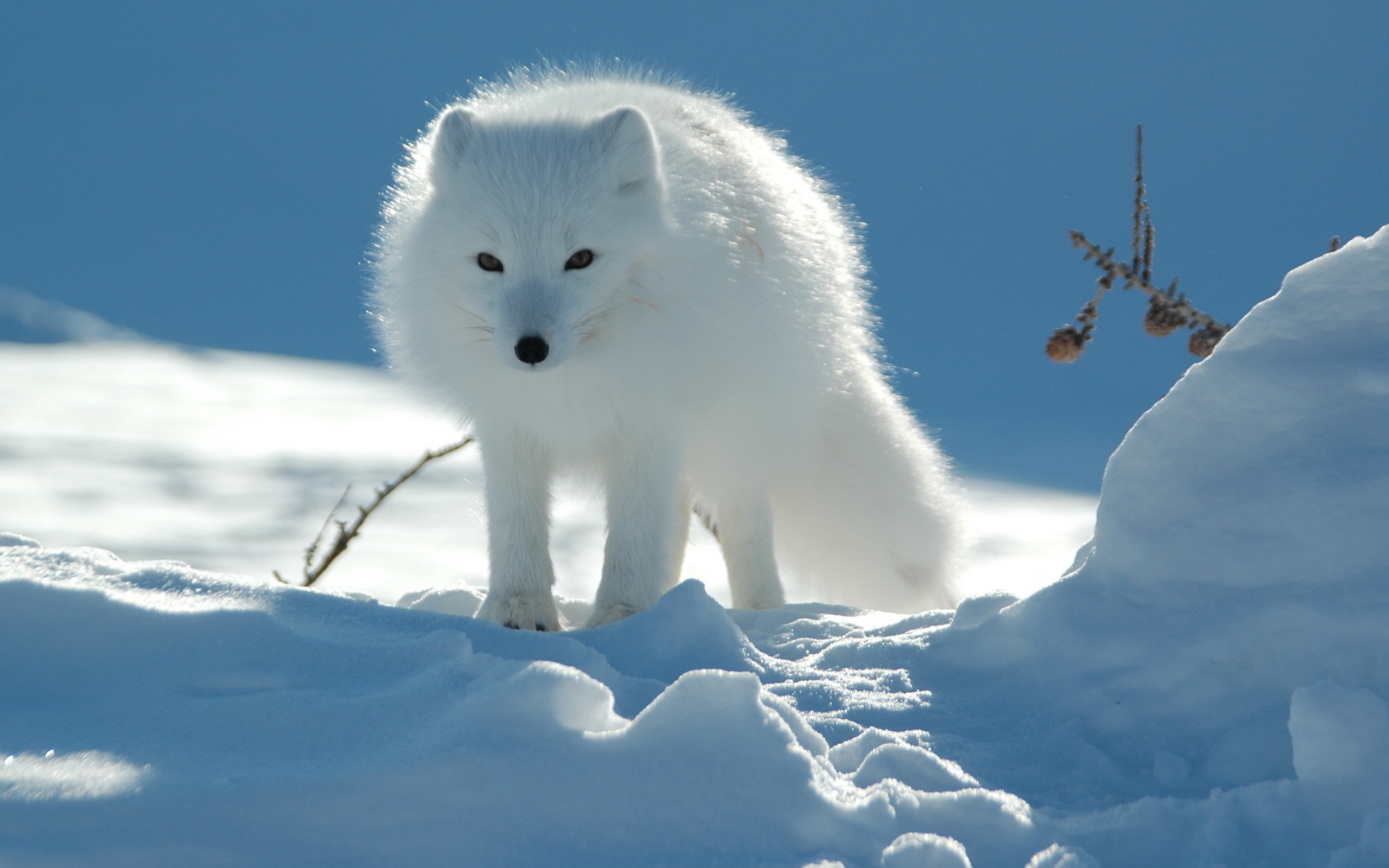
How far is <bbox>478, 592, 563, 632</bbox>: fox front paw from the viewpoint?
3.03 metres

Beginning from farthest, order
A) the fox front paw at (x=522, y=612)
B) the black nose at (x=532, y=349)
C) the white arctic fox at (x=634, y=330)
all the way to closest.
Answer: the fox front paw at (x=522, y=612) < the white arctic fox at (x=634, y=330) < the black nose at (x=532, y=349)

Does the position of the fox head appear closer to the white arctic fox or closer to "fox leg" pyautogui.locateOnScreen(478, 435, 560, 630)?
the white arctic fox

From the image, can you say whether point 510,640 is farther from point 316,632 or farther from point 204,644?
point 204,644

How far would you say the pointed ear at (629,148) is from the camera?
2830mm

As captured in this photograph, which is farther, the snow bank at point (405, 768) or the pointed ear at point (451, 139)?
the pointed ear at point (451, 139)

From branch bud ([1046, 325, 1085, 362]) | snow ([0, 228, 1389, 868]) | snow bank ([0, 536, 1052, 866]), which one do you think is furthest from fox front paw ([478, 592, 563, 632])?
branch bud ([1046, 325, 1085, 362])

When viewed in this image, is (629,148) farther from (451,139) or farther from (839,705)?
(839,705)

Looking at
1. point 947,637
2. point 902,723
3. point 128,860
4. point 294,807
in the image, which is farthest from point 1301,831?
point 128,860

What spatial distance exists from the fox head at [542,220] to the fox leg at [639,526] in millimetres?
455

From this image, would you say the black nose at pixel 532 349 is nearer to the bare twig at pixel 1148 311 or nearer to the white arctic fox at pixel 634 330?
the white arctic fox at pixel 634 330

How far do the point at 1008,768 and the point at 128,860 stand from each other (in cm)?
133

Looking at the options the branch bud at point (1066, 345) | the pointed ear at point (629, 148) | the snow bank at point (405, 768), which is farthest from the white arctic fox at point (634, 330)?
the snow bank at point (405, 768)

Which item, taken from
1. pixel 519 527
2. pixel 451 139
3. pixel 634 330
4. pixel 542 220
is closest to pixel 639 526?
pixel 519 527

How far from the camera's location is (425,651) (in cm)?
202
